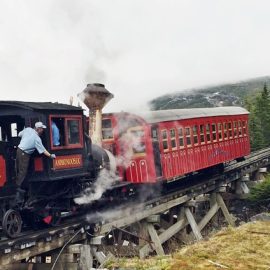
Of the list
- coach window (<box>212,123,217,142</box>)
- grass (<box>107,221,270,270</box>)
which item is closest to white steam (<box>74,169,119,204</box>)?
grass (<box>107,221,270,270</box>)

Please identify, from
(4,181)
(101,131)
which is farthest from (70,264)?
(101,131)

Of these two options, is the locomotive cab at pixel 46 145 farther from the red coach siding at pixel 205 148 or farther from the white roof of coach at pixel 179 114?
the red coach siding at pixel 205 148

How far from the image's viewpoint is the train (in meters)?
10.5

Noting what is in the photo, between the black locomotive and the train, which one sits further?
the train

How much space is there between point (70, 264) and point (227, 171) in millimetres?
13346

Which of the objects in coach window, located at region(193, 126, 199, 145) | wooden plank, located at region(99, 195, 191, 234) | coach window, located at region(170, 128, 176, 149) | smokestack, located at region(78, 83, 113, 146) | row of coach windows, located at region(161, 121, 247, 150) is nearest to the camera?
wooden plank, located at region(99, 195, 191, 234)

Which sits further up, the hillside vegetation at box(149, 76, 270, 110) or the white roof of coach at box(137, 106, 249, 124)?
the hillside vegetation at box(149, 76, 270, 110)

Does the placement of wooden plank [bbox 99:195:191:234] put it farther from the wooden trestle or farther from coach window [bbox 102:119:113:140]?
coach window [bbox 102:119:113:140]

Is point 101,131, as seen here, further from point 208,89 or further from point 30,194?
point 208,89

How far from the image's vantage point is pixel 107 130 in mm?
15242

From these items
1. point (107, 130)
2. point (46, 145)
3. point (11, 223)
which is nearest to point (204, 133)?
point (107, 130)

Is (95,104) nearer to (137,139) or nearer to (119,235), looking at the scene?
(137,139)

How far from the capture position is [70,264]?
35.6ft

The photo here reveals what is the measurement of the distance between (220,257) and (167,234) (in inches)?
375
